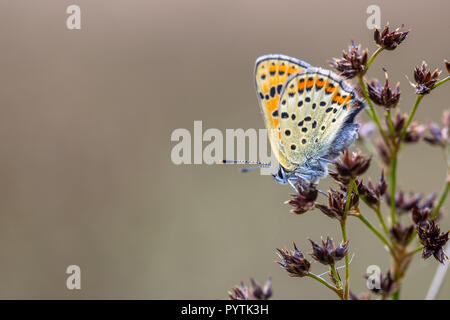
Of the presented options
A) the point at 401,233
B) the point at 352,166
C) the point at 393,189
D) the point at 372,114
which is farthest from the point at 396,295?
the point at 372,114

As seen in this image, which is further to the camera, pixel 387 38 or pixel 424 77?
pixel 387 38

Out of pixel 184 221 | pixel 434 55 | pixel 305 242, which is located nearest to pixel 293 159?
pixel 305 242

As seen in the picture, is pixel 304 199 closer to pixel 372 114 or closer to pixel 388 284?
pixel 372 114

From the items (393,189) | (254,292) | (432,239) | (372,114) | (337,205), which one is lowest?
(254,292)

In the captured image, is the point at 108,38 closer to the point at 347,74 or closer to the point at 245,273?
the point at 245,273

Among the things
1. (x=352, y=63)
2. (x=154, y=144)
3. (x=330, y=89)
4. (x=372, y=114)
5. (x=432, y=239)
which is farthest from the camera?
(x=154, y=144)

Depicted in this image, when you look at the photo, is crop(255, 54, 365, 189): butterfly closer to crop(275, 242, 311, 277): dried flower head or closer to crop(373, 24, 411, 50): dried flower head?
Result: crop(373, 24, 411, 50): dried flower head
